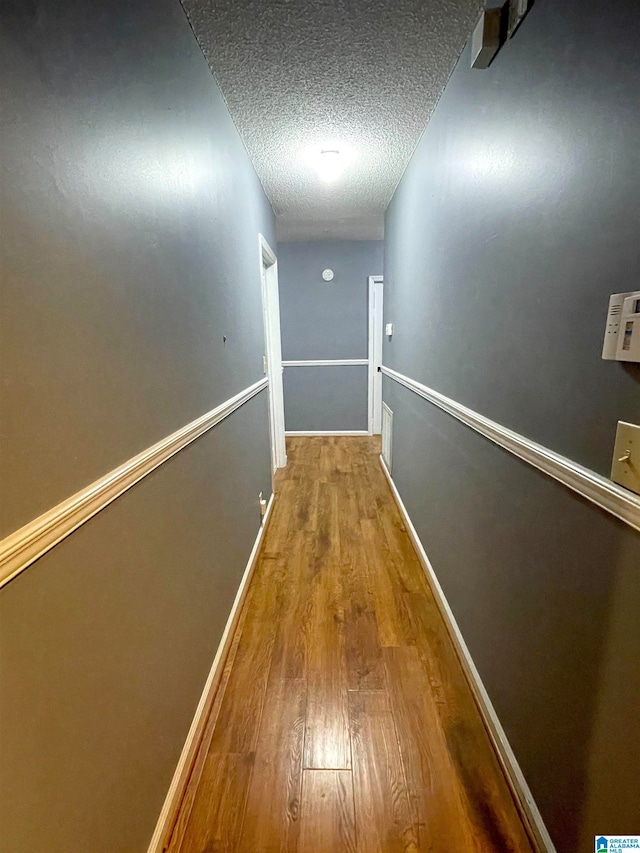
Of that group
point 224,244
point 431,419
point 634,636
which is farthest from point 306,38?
point 634,636

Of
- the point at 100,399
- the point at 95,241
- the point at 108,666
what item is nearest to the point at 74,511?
the point at 100,399

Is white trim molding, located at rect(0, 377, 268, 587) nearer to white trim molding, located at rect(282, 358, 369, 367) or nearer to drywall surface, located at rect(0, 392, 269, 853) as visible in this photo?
drywall surface, located at rect(0, 392, 269, 853)

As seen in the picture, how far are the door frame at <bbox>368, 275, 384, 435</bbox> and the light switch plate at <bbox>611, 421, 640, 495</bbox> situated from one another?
4.08m

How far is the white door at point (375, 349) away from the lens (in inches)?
178

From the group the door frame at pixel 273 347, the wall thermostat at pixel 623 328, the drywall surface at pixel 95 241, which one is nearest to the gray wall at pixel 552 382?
the wall thermostat at pixel 623 328

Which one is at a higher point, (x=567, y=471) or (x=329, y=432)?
(x=567, y=471)

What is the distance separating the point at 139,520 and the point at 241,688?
0.96 metres

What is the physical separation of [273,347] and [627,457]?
3127mm

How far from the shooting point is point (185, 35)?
1232 mm

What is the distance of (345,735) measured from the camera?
1.24 m

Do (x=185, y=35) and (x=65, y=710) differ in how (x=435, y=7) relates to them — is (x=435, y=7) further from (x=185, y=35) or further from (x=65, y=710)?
(x=65, y=710)

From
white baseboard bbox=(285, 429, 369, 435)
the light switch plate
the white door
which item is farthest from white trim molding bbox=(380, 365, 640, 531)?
white baseboard bbox=(285, 429, 369, 435)

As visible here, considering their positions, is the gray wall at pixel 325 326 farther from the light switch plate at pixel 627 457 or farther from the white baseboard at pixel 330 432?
the light switch plate at pixel 627 457

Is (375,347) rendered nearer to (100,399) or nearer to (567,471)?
(567,471)
